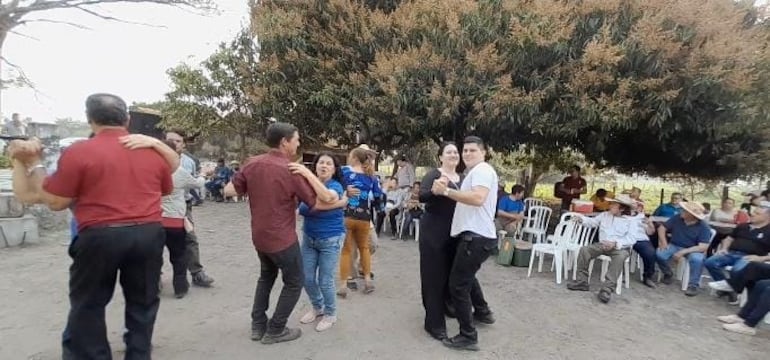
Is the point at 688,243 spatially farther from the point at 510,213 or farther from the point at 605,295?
the point at 510,213

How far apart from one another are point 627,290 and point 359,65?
19.5 feet

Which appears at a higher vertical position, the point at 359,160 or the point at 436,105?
the point at 436,105

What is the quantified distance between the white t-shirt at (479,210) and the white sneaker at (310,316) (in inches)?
55.0

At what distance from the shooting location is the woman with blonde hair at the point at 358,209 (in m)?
4.35

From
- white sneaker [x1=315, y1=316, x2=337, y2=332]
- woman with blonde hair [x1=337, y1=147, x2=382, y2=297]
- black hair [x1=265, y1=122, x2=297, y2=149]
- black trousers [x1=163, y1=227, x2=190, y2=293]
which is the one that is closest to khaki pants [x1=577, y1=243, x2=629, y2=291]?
woman with blonde hair [x1=337, y1=147, x2=382, y2=297]

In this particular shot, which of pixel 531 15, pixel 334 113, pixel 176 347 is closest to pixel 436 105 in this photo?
pixel 531 15

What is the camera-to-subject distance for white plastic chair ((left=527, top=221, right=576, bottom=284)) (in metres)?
5.50

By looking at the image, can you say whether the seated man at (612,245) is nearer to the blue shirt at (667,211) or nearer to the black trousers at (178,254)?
the blue shirt at (667,211)

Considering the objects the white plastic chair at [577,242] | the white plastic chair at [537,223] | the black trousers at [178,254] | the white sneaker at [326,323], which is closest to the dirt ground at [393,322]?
the white sneaker at [326,323]

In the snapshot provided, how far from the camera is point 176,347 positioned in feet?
10.7

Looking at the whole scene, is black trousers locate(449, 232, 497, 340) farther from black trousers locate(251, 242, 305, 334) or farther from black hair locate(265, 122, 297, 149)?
black hair locate(265, 122, 297, 149)

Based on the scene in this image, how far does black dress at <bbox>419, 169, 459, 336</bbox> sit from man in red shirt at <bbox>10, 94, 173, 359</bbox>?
6.07 ft

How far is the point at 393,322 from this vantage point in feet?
12.8

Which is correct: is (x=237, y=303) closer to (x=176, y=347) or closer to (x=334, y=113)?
(x=176, y=347)
